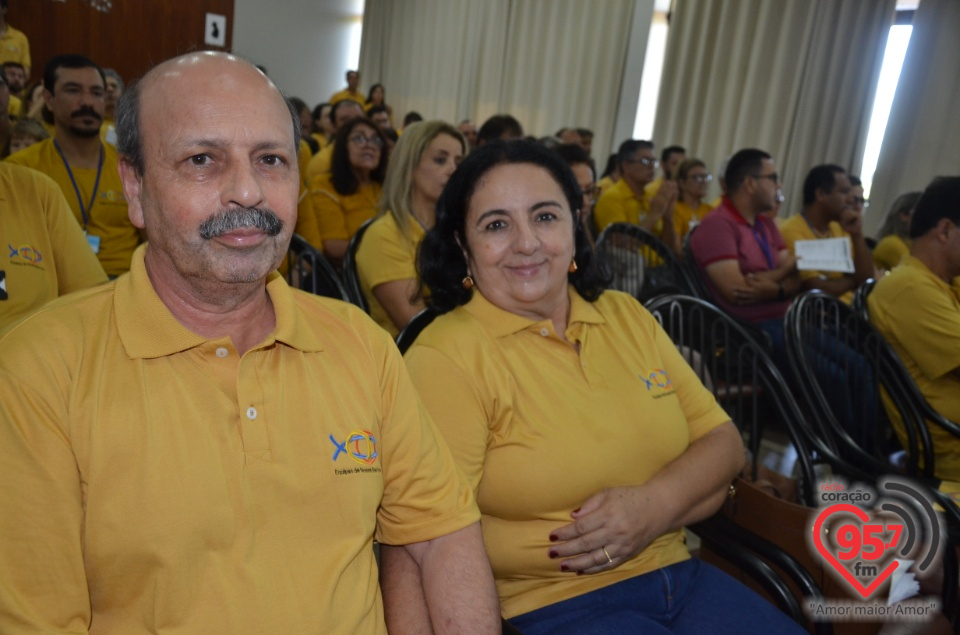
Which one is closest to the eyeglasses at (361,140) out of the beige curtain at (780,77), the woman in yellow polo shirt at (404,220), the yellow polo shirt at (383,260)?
the woman in yellow polo shirt at (404,220)

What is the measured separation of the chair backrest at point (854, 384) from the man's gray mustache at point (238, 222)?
166cm

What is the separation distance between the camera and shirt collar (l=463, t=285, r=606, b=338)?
151 centimetres

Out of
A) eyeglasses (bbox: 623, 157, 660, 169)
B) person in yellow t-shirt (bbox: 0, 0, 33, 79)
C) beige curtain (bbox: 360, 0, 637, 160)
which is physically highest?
beige curtain (bbox: 360, 0, 637, 160)

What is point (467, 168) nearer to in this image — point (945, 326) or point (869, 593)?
point (869, 593)

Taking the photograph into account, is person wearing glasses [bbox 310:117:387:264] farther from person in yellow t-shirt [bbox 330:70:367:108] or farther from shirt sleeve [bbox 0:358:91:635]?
person in yellow t-shirt [bbox 330:70:367:108]

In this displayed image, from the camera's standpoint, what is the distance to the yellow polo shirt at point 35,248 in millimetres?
1809

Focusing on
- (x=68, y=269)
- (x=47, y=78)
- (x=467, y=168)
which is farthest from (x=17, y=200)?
(x=47, y=78)

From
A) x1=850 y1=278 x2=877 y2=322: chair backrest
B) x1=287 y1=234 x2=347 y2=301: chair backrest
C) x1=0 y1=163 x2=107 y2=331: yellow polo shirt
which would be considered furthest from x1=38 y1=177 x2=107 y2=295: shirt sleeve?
x1=850 y1=278 x2=877 y2=322: chair backrest

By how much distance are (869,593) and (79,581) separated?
1511mm

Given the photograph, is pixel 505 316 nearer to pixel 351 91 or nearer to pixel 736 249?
pixel 736 249

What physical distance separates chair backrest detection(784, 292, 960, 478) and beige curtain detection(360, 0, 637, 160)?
22.2 ft

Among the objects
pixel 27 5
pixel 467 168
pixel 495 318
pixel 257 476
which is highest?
pixel 27 5

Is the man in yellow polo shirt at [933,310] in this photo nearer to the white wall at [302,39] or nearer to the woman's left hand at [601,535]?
the woman's left hand at [601,535]

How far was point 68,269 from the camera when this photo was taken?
1961 mm
